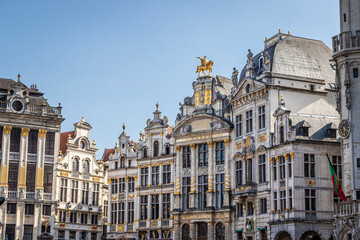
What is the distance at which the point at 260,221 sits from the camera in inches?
2088

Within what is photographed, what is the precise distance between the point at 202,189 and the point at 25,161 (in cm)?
1772

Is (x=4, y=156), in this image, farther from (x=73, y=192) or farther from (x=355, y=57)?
(x=355, y=57)

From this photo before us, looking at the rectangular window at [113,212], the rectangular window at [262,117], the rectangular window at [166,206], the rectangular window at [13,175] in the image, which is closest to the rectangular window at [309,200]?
the rectangular window at [262,117]

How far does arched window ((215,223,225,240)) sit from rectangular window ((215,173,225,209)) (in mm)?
1645

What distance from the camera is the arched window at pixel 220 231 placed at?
57.3 metres

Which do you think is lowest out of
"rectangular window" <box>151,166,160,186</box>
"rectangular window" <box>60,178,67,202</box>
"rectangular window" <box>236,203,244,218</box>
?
"rectangular window" <box>236,203,244,218</box>

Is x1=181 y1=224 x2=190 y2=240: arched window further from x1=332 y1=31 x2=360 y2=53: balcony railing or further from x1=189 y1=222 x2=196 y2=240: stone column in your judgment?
x1=332 y1=31 x2=360 y2=53: balcony railing

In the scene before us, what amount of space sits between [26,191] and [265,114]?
82.0 ft

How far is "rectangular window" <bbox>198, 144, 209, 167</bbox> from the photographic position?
59.7 meters

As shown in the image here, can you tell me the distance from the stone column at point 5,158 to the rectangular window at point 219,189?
20202 mm

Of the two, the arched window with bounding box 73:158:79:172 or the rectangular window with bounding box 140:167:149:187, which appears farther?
the arched window with bounding box 73:158:79:172

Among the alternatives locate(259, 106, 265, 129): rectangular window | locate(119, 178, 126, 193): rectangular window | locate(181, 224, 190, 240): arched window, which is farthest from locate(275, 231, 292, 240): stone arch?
locate(119, 178, 126, 193): rectangular window

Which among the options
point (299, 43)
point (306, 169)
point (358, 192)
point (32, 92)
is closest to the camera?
point (358, 192)

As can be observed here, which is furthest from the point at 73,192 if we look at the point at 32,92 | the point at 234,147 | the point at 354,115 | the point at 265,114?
the point at 354,115
